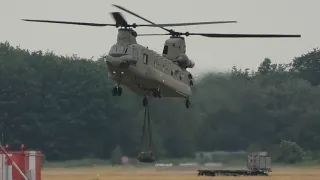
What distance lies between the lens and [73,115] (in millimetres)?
94562

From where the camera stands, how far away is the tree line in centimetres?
8044

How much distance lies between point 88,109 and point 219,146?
1784 cm

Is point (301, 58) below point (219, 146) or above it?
above

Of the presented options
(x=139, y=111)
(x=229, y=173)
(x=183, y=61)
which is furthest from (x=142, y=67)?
(x=139, y=111)

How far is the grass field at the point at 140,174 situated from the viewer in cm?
7025

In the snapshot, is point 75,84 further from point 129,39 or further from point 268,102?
point 129,39

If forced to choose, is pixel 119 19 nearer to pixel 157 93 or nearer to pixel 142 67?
pixel 142 67

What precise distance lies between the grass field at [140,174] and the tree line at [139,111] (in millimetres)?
3220

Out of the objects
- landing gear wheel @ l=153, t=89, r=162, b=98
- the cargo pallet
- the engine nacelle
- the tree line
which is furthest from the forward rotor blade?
the tree line

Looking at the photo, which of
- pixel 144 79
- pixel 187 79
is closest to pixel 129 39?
pixel 144 79

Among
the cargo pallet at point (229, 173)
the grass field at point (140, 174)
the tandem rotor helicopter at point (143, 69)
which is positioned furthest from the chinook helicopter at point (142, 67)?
the cargo pallet at point (229, 173)

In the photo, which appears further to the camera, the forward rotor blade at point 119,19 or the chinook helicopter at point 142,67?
the forward rotor blade at point 119,19

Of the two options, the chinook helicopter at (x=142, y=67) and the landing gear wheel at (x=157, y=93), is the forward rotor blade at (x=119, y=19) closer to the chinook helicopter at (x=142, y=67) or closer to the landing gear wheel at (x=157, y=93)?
the chinook helicopter at (x=142, y=67)

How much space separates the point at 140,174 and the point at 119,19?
26.6m
